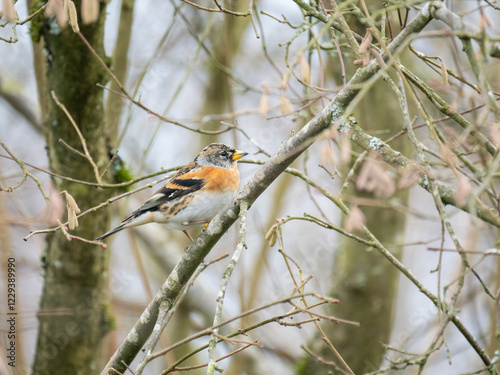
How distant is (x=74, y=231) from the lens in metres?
4.66

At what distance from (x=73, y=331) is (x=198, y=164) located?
1800mm

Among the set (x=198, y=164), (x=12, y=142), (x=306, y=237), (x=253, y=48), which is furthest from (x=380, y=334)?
(x=12, y=142)

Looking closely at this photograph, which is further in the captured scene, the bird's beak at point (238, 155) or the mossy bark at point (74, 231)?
the bird's beak at point (238, 155)

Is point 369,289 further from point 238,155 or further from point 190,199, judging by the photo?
point 190,199

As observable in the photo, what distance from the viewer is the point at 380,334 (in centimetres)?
620

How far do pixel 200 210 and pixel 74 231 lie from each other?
1098mm

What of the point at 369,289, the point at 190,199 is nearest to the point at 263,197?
the point at 369,289

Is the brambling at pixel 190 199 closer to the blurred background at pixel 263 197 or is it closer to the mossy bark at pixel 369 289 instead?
the blurred background at pixel 263 197

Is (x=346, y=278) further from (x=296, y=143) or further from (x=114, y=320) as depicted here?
(x=296, y=143)

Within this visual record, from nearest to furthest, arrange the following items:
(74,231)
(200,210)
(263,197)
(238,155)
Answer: (200,210) → (74,231) → (238,155) → (263,197)

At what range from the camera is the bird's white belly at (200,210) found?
4.48 metres

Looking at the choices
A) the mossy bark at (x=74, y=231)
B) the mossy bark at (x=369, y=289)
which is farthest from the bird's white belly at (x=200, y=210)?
the mossy bark at (x=369, y=289)

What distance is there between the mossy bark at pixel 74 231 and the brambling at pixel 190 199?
0.49 m

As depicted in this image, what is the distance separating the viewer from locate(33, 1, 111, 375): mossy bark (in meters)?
4.38
